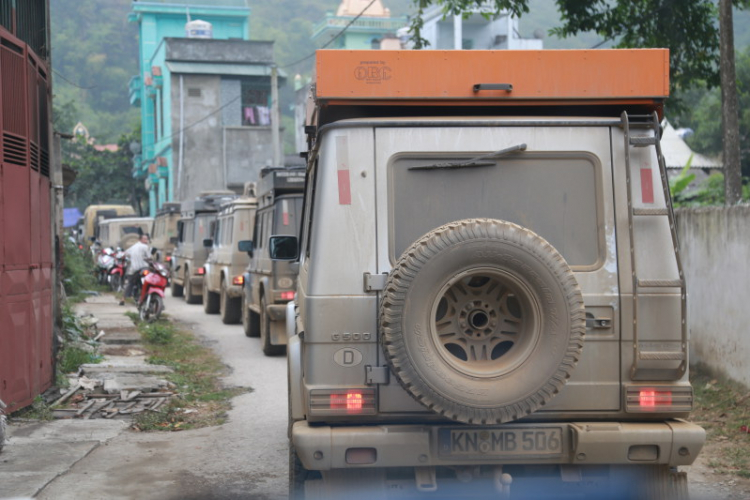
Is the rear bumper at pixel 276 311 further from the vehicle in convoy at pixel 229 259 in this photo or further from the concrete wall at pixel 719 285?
the concrete wall at pixel 719 285

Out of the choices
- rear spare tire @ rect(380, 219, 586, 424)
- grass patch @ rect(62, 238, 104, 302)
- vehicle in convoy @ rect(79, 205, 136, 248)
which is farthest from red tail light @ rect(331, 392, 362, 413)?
vehicle in convoy @ rect(79, 205, 136, 248)

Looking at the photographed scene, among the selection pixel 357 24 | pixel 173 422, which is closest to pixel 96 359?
pixel 173 422

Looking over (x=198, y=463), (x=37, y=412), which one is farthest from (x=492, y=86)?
(x=37, y=412)

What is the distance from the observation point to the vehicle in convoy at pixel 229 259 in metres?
17.2

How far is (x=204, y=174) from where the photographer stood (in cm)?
4747

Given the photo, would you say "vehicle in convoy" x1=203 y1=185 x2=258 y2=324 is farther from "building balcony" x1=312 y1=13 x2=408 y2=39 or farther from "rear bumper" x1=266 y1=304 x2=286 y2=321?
→ "building balcony" x1=312 y1=13 x2=408 y2=39

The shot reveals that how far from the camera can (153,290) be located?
1764cm

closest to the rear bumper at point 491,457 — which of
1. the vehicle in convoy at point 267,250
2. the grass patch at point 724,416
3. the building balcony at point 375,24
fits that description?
the grass patch at point 724,416

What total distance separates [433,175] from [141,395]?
19.7ft

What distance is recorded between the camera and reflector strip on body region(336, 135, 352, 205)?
4.97 m

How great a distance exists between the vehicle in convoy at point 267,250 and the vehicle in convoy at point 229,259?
80.8 inches

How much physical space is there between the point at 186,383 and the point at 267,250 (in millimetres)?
3006

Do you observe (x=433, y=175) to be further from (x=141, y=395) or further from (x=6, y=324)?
(x=141, y=395)

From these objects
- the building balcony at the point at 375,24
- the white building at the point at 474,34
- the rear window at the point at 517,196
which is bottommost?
the rear window at the point at 517,196
